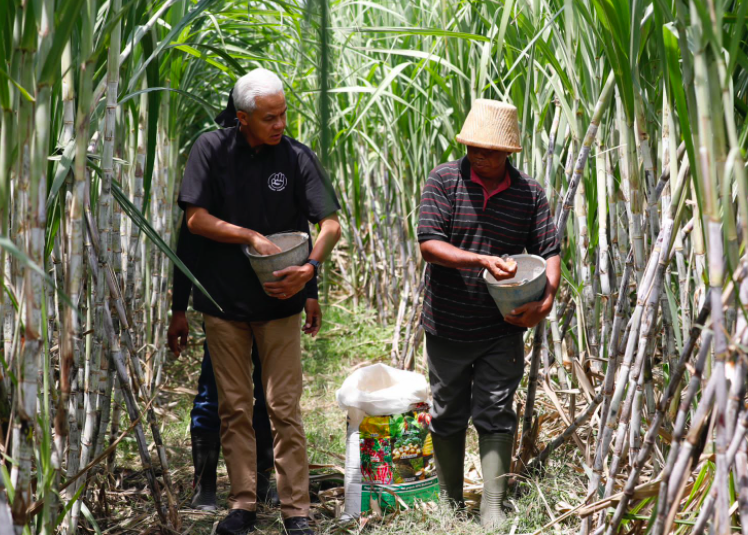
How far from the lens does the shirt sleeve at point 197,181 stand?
2.10m

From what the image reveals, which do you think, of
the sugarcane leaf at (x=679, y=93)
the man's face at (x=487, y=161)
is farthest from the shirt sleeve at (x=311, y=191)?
the sugarcane leaf at (x=679, y=93)

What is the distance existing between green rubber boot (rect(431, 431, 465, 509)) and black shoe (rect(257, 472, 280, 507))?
501mm

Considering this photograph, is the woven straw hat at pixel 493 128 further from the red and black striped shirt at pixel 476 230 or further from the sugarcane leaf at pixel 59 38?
the sugarcane leaf at pixel 59 38

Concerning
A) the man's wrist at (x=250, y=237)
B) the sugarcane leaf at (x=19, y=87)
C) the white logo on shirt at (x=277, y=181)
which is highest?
the sugarcane leaf at (x=19, y=87)

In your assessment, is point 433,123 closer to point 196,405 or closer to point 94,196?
A: point 196,405

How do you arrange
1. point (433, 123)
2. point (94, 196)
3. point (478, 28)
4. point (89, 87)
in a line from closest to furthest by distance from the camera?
1. point (89, 87)
2. point (94, 196)
3. point (478, 28)
4. point (433, 123)

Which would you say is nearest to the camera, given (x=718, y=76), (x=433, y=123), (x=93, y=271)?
(x=718, y=76)

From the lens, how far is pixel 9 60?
1.19 meters

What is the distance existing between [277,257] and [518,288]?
0.60 meters

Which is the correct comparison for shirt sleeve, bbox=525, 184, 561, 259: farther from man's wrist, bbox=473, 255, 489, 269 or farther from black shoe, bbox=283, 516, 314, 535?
black shoe, bbox=283, 516, 314, 535

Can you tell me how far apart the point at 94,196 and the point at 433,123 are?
153cm

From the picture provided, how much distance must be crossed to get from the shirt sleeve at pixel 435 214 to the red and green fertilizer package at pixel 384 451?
484 mm

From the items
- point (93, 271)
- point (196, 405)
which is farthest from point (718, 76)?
point (196, 405)

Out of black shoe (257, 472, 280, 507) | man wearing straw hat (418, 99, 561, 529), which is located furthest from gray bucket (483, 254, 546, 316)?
black shoe (257, 472, 280, 507)
